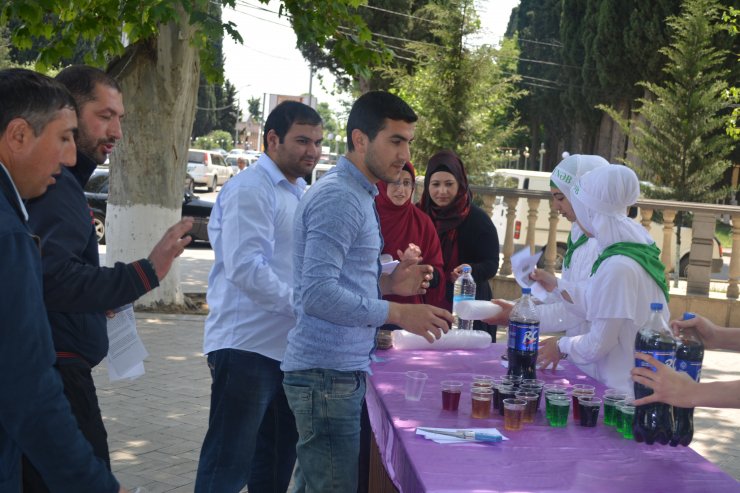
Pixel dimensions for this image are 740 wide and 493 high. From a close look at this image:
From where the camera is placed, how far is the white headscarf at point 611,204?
3850mm

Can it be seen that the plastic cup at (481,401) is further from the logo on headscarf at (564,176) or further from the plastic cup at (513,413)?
the logo on headscarf at (564,176)

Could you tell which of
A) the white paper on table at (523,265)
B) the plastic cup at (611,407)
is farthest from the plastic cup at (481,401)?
the white paper on table at (523,265)

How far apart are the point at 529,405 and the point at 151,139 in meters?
7.72

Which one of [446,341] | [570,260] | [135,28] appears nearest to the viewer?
[446,341]

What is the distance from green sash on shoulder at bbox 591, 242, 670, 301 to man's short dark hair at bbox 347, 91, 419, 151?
3.56 feet

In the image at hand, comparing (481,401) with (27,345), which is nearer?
(27,345)

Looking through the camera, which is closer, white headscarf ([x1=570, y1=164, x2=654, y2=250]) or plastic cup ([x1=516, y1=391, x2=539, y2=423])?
plastic cup ([x1=516, y1=391, x2=539, y2=423])

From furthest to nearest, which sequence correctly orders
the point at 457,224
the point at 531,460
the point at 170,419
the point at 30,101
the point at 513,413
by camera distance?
the point at 170,419, the point at 457,224, the point at 513,413, the point at 531,460, the point at 30,101

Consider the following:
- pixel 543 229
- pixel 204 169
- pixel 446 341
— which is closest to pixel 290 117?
pixel 446 341

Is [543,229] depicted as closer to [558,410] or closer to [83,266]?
[558,410]

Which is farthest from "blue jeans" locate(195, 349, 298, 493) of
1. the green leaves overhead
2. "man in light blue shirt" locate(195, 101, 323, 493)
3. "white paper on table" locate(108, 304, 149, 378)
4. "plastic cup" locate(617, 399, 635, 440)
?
the green leaves overhead

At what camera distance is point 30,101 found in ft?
7.11

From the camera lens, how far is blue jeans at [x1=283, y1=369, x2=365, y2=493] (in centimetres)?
326

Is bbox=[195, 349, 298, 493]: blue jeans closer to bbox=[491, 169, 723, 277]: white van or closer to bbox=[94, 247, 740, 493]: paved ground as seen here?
bbox=[94, 247, 740, 493]: paved ground
